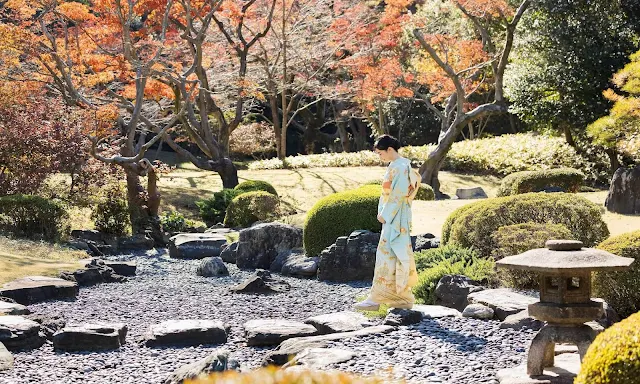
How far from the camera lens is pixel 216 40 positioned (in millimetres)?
24297

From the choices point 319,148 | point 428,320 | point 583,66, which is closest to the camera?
point 428,320

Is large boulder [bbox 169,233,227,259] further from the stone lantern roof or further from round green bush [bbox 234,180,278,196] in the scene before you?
the stone lantern roof

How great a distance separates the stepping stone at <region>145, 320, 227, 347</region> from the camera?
7.88 m

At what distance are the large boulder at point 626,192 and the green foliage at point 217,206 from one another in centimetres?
871

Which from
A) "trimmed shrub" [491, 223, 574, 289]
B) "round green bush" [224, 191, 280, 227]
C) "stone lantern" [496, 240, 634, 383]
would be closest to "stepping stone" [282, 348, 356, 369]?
"stone lantern" [496, 240, 634, 383]

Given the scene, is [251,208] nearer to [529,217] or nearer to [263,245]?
[263,245]

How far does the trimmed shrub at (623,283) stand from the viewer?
773 centimetres

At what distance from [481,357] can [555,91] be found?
1800 cm

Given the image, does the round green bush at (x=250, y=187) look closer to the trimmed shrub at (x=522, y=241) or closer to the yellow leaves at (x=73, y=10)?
the yellow leaves at (x=73, y=10)

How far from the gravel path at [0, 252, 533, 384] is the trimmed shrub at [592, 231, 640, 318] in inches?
46.6

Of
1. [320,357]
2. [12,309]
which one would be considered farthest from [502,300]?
[12,309]

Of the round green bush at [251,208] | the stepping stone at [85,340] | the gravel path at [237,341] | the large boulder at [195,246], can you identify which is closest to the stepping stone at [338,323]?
the gravel path at [237,341]

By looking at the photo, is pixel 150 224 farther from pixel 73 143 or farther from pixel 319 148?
pixel 319 148

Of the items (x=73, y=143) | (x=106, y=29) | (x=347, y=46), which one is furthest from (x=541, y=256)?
(x=347, y=46)
